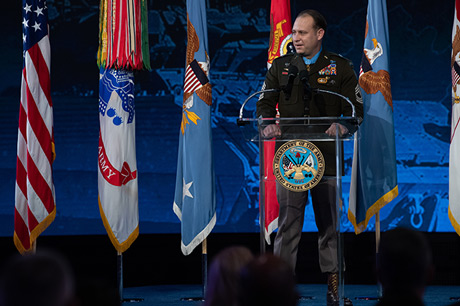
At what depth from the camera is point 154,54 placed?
6305 millimetres

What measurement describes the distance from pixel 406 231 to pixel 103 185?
3551 millimetres

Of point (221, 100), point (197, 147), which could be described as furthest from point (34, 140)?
point (221, 100)

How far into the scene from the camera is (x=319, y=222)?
374 centimetres

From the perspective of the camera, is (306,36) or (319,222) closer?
(319,222)

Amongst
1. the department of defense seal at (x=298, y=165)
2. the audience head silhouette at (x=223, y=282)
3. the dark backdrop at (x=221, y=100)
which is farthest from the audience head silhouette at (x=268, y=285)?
the dark backdrop at (x=221, y=100)

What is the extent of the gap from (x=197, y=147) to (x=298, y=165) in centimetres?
168

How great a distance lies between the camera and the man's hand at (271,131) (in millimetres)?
3518

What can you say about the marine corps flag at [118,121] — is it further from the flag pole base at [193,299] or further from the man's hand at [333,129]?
the man's hand at [333,129]

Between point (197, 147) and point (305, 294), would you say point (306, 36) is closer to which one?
point (197, 147)

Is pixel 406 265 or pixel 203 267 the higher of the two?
pixel 406 265

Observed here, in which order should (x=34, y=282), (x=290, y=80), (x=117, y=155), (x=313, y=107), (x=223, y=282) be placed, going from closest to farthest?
(x=34, y=282)
(x=223, y=282)
(x=290, y=80)
(x=313, y=107)
(x=117, y=155)

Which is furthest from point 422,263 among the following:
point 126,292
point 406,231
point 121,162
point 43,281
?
point 126,292

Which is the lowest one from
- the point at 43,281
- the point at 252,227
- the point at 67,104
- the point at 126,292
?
the point at 126,292

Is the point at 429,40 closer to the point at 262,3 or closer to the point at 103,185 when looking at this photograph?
the point at 262,3
